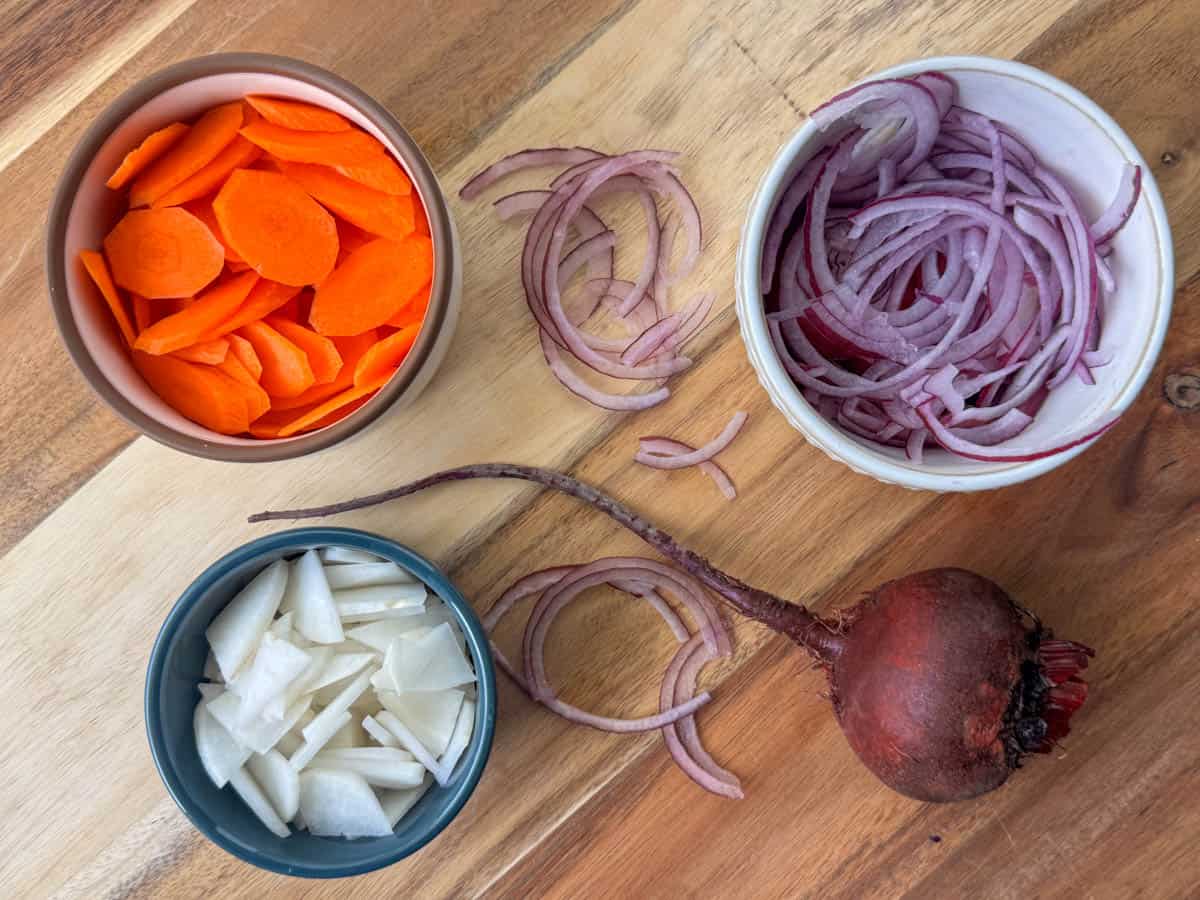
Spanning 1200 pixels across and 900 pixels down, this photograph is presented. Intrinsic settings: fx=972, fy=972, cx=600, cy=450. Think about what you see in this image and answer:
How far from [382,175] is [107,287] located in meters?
0.25

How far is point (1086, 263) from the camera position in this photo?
0.81 metres

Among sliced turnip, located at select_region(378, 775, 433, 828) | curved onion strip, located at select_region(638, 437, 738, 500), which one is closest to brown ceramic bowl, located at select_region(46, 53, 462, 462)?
curved onion strip, located at select_region(638, 437, 738, 500)

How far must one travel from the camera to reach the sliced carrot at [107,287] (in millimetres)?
818

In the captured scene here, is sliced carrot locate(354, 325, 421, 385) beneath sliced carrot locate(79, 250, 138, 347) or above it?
beneath

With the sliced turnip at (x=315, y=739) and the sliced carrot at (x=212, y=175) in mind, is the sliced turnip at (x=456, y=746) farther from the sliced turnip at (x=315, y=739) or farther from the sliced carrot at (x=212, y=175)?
the sliced carrot at (x=212, y=175)

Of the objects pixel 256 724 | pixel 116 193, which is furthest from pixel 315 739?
pixel 116 193

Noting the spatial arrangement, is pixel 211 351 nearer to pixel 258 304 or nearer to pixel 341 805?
pixel 258 304

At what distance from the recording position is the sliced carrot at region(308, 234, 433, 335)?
85 cm

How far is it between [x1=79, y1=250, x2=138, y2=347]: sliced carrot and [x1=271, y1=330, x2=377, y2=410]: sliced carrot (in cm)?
14

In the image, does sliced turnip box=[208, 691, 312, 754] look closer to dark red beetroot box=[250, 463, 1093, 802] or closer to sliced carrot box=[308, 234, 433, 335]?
dark red beetroot box=[250, 463, 1093, 802]

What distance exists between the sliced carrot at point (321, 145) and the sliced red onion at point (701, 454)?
0.38m

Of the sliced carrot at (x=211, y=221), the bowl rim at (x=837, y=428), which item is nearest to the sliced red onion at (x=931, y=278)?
the bowl rim at (x=837, y=428)

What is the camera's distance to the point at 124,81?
98 centimetres

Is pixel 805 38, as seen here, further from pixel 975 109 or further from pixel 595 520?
pixel 595 520
